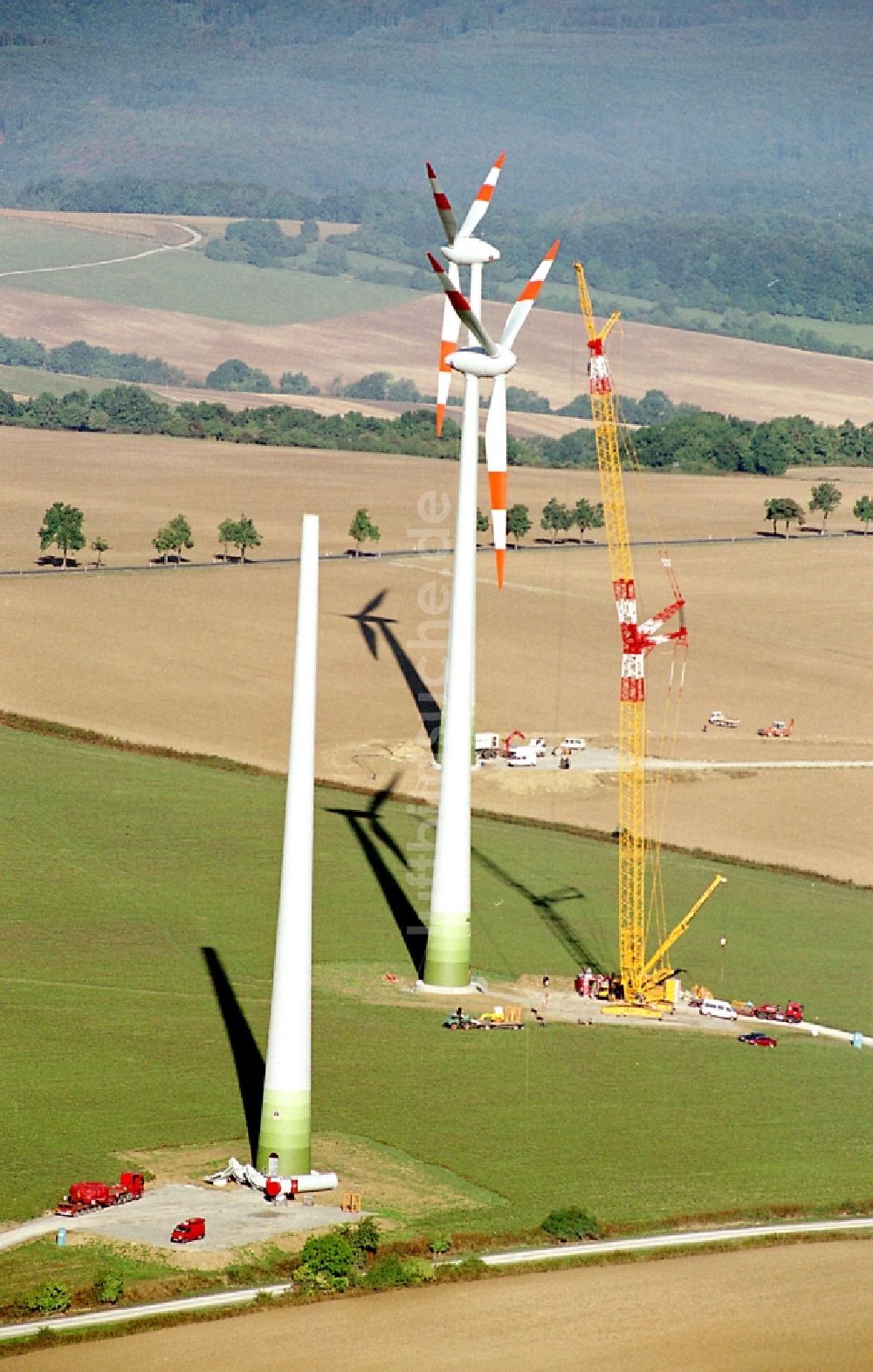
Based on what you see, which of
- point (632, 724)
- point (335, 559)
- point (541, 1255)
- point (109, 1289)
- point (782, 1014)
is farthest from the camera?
point (335, 559)

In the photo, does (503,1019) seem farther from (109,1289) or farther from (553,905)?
(109,1289)

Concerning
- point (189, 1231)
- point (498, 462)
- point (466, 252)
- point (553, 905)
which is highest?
point (466, 252)

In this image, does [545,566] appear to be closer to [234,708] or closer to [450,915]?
[234,708]

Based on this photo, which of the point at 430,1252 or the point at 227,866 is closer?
the point at 430,1252

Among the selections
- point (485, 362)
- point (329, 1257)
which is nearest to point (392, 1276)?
point (329, 1257)

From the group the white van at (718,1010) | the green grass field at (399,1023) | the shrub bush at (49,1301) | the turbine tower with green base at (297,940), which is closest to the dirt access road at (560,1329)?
the shrub bush at (49,1301)

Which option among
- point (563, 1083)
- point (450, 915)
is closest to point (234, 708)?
point (450, 915)
